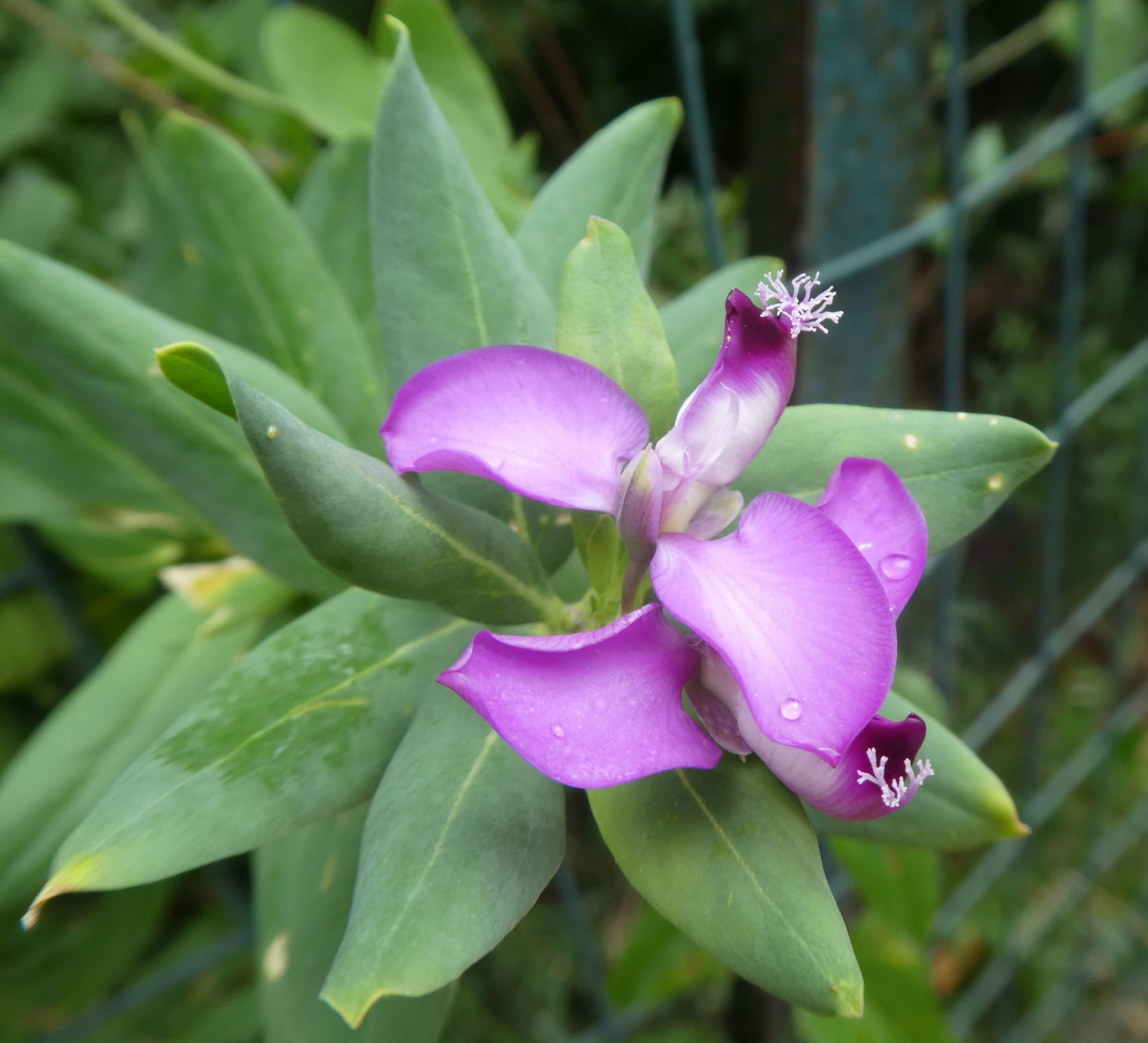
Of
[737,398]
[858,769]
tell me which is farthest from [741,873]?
→ [737,398]

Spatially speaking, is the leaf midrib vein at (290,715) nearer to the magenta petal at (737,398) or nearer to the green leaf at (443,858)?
the green leaf at (443,858)

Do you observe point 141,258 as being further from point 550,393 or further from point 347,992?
point 347,992

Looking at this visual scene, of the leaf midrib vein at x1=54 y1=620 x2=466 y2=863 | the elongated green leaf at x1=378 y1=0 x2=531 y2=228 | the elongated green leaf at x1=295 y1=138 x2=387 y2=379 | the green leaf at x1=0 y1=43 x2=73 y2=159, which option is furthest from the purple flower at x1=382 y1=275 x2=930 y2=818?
the green leaf at x1=0 y1=43 x2=73 y2=159

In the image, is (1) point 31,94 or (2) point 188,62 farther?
(1) point 31,94

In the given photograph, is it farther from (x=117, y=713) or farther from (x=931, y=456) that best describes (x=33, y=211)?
(x=931, y=456)

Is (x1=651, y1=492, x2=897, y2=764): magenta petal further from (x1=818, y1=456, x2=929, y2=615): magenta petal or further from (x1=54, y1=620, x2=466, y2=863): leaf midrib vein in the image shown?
(x1=54, y1=620, x2=466, y2=863): leaf midrib vein

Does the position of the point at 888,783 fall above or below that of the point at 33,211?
below

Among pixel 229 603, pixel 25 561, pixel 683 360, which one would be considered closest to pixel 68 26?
pixel 25 561
